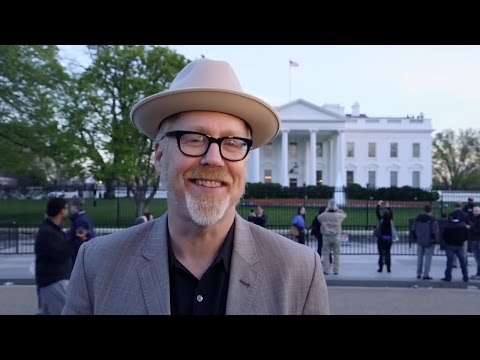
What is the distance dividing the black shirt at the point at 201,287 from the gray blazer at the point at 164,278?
0.05 meters

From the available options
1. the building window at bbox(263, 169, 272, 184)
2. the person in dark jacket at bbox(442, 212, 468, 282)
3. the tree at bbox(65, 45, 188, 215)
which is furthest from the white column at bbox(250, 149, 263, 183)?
the person in dark jacket at bbox(442, 212, 468, 282)

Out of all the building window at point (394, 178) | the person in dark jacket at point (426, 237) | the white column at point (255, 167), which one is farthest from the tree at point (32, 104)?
the building window at point (394, 178)

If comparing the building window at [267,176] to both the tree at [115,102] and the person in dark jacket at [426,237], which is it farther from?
the person in dark jacket at [426,237]

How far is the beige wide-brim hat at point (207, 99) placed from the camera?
6.61 ft

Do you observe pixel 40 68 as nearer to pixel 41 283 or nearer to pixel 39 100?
pixel 39 100

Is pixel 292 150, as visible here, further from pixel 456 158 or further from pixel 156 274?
pixel 156 274

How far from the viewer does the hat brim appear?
201 centimetres

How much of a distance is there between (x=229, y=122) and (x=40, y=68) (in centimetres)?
2153

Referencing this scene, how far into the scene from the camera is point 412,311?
877 centimetres

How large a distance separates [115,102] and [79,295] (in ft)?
72.6

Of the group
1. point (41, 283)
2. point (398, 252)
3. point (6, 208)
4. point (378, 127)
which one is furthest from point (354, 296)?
point (378, 127)

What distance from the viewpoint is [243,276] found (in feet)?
6.84

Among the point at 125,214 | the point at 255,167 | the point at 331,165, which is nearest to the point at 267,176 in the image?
the point at 255,167

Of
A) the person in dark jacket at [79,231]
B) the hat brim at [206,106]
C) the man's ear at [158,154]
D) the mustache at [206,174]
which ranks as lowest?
the person in dark jacket at [79,231]
